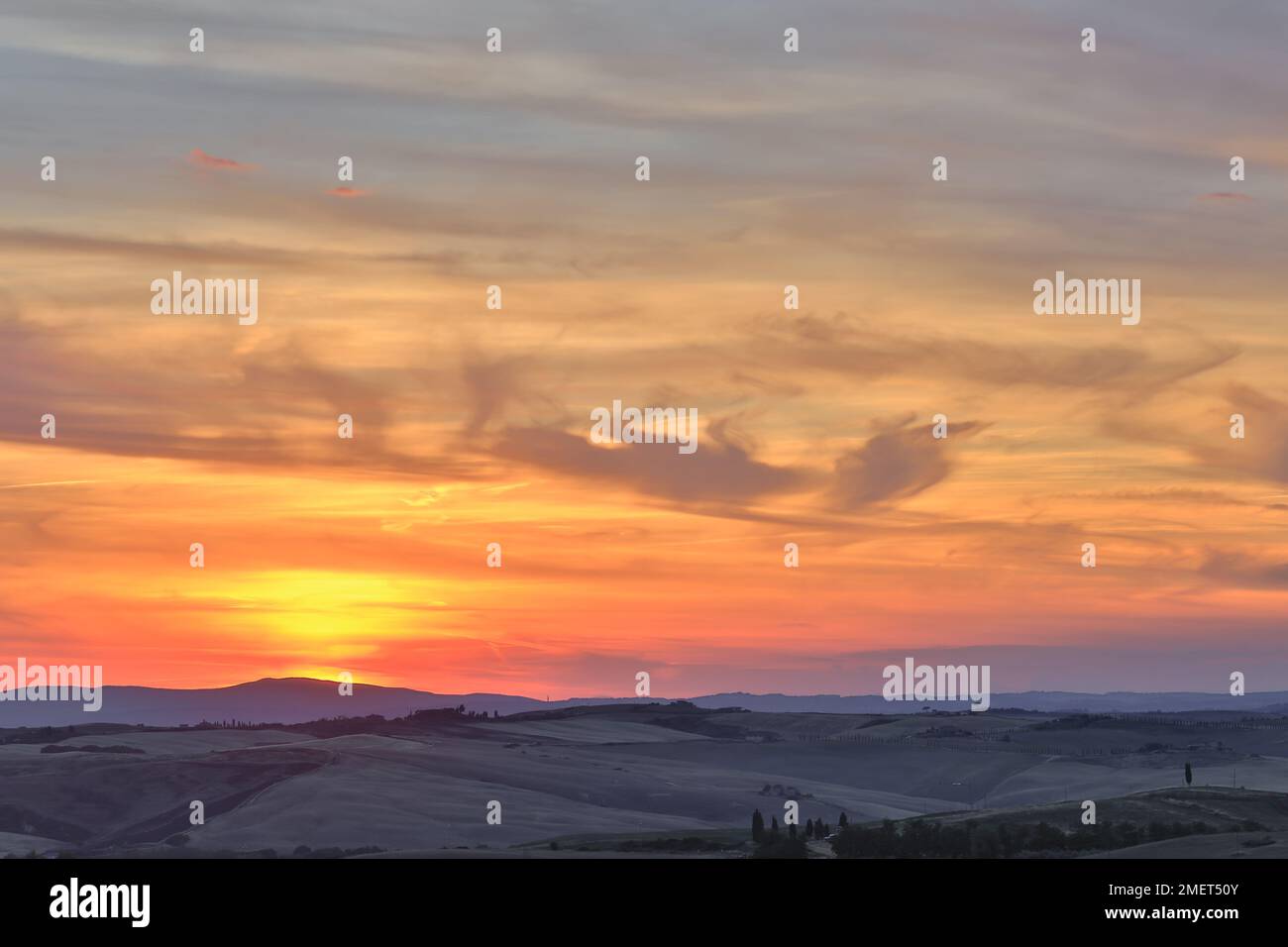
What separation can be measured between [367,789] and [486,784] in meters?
19.0

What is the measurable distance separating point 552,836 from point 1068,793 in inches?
3134

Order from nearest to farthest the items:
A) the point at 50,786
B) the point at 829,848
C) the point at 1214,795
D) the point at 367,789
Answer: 1. the point at 829,848
2. the point at 1214,795
3. the point at 367,789
4. the point at 50,786

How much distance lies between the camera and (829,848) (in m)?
113
